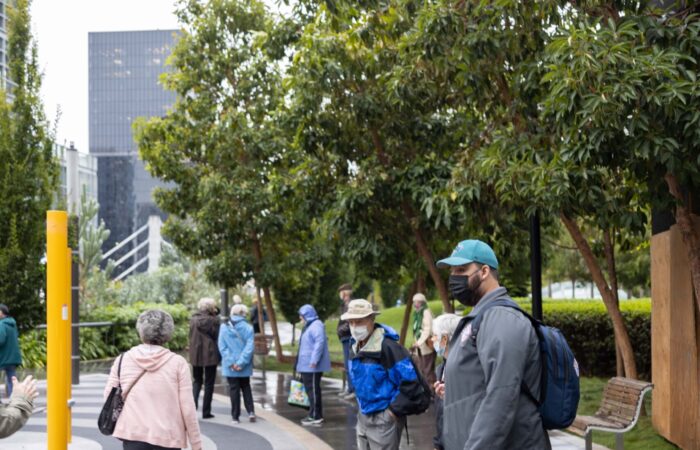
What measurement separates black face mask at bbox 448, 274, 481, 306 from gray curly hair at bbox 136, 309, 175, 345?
8.82 feet

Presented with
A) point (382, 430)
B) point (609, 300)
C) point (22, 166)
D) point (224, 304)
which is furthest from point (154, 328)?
point (224, 304)

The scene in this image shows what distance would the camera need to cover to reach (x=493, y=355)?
4.10 m

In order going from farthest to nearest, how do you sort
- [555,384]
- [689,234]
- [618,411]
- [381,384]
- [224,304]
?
1. [224,304]
2. [689,234]
3. [618,411]
4. [381,384]
5. [555,384]

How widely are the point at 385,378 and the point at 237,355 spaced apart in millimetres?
6147

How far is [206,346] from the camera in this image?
552 inches

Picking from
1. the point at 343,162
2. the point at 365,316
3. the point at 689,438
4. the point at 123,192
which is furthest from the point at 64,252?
the point at 123,192

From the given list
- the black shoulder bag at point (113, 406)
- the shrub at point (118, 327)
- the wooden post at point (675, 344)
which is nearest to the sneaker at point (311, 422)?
the wooden post at point (675, 344)

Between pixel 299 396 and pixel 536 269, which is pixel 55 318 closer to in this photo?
pixel 299 396

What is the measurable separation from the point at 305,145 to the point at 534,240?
20.7 feet

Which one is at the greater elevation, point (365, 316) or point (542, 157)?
point (542, 157)

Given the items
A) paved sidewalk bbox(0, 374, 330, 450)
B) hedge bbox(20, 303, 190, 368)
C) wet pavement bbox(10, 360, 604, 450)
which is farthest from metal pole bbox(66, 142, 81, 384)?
hedge bbox(20, 303, 190, 368)

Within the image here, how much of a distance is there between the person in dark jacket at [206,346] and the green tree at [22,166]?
2554 millimetres

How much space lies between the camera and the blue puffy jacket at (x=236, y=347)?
13.0 m

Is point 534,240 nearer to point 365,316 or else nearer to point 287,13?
point 365,316
